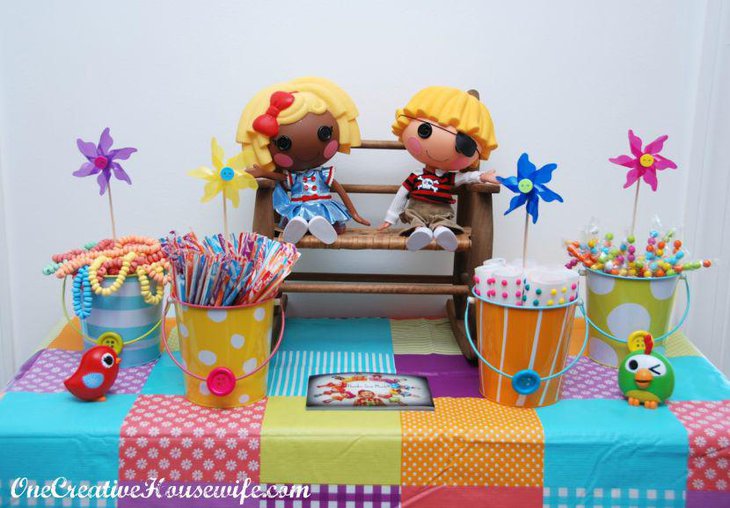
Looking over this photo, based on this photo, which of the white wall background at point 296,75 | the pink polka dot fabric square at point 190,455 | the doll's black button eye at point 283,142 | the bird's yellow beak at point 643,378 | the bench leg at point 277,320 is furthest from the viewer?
the white wall background at point 296,75

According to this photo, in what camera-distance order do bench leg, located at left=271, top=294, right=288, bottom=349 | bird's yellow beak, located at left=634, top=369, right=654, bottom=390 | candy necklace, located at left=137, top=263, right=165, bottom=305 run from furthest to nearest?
bench leg, located at left=271, top=294, right=288, bottom=349
candy necklace, located at left=137, top=263, right=165, bottom=305
bird's yellow beak, located at left=634, top=369, right=654, bottom=390

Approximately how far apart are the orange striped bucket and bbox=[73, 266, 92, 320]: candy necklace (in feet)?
2.44

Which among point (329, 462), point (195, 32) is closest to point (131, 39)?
point (195, 32)

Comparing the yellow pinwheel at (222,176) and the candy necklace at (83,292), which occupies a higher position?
the yellow pinwheel at (222,176)

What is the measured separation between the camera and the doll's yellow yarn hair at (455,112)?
56.1 inches

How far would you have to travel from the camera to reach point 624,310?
1.39m

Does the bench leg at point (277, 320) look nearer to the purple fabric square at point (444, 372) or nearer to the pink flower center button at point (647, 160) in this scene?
the purple fabric square at point (444, 372)

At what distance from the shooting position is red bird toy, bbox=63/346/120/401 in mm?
1183

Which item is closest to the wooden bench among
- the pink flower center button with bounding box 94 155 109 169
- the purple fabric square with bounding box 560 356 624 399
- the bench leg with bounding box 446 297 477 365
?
the bench leg with bounding box 446 297 477 365

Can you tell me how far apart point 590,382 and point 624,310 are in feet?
0.57

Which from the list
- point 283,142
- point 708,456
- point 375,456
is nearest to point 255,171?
point 283,142

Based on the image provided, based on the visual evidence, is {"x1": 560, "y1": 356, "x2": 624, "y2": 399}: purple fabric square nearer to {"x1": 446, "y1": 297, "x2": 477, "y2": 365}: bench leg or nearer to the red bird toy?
{"x1": 446, "y1": 297, "x2": 477, "y2": 365}: bench leg

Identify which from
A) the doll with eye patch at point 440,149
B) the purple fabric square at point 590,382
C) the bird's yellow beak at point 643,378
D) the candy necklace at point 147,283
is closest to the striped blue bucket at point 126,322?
the candy necklace at point 147,283

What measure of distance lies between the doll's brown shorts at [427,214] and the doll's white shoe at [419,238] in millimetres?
78
